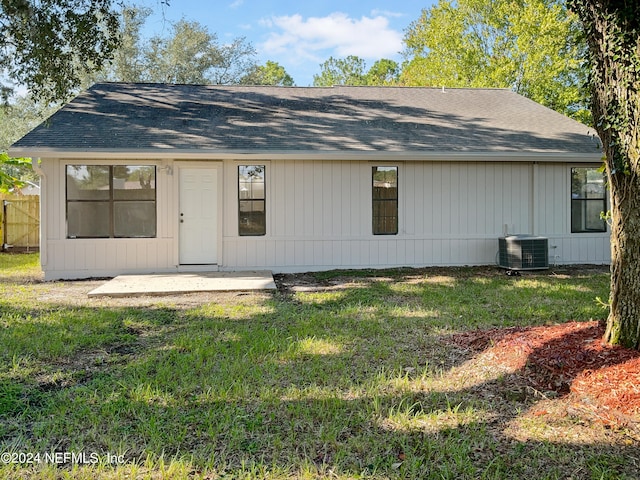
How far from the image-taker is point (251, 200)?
963 cm

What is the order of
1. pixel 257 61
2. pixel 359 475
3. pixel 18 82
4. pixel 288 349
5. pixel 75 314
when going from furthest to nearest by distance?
1. pixel 257 61
2. pixel 18 82
3. pixel 75 314
4. pixel 288 349
5. pixel 359 475

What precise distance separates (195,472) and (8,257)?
41.5ft

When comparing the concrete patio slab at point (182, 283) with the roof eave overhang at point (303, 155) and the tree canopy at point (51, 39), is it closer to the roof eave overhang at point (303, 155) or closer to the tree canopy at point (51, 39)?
the roof eave overhang at point (303, 155)

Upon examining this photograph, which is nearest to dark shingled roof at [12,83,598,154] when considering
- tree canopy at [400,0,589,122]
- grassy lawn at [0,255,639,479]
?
grassy lawn at [0,255,639,479]

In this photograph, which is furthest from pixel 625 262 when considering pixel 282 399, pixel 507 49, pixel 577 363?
pixel 507 49

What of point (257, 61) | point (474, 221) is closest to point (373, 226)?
point (474, 221)

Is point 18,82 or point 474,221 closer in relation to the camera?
point 18,82

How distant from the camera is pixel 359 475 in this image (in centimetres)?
254

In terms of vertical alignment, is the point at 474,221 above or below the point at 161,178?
below

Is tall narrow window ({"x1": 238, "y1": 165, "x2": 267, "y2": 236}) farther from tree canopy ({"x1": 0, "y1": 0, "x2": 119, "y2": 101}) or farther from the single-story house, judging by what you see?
tree canopy ({"x1": 0, "y1": 0, "x2": 119, "y2": 101})

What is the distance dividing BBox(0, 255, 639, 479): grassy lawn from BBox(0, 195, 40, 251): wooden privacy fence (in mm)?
9104

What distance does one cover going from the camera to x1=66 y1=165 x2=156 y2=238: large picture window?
9203mm

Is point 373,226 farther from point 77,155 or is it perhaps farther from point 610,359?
point 610,359

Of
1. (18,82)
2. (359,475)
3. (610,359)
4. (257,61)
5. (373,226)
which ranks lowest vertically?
(359,475)
